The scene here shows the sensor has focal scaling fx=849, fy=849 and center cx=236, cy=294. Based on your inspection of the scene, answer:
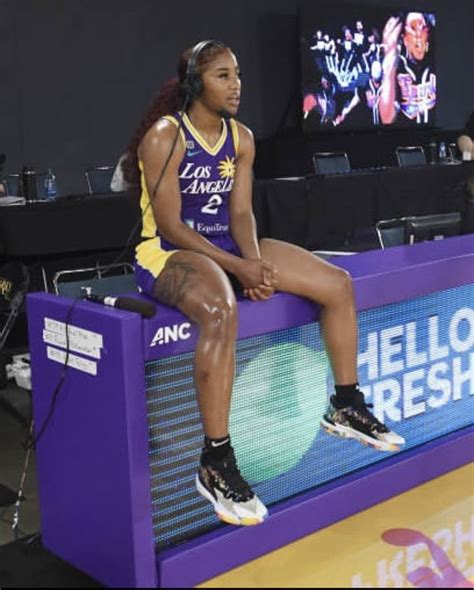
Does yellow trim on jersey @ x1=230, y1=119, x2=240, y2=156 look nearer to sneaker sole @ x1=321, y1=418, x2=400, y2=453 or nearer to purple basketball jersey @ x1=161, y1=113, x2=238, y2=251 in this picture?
purple basketball jersey @ x1=161, y1=113, x2=238, y2=251

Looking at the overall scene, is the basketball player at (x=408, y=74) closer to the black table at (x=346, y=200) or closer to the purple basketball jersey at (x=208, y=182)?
the black table at (x=346, y=200)

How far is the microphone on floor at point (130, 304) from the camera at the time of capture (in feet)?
6.97

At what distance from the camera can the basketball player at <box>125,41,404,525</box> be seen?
2.27 metres

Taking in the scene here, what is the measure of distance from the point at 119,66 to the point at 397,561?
23.2ft

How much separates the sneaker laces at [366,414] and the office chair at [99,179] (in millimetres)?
4909

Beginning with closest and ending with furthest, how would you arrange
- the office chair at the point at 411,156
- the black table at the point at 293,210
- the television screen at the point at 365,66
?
the black table at the point at 293,210 < the office chair at the point at 411,156 < the television screen at the point at 365,66

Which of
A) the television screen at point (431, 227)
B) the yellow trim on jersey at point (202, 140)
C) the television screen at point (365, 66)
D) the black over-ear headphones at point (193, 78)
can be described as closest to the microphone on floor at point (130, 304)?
the yellow trim on jersey at point (202, 140)

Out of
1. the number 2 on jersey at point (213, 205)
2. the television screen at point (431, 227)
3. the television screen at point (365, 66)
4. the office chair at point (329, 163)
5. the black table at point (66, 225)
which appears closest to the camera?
the number 2 on jersey at point (213, 205)

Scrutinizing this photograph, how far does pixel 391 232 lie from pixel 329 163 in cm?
441

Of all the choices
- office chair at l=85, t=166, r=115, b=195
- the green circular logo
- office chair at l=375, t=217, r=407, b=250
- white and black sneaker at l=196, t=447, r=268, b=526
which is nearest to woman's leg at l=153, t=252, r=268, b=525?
white and black sneaker at l=196, t=447, r=268, b=526

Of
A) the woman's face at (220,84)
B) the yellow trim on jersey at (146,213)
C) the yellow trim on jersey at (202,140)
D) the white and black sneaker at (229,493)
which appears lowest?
the white and black sneaker at (229,493)

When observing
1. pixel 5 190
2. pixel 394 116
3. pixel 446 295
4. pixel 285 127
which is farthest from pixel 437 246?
pixel 394 116

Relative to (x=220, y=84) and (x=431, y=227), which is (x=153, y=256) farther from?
(x=431, y=227)

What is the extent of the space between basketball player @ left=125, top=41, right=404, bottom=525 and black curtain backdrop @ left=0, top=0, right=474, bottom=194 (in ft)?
18.8
